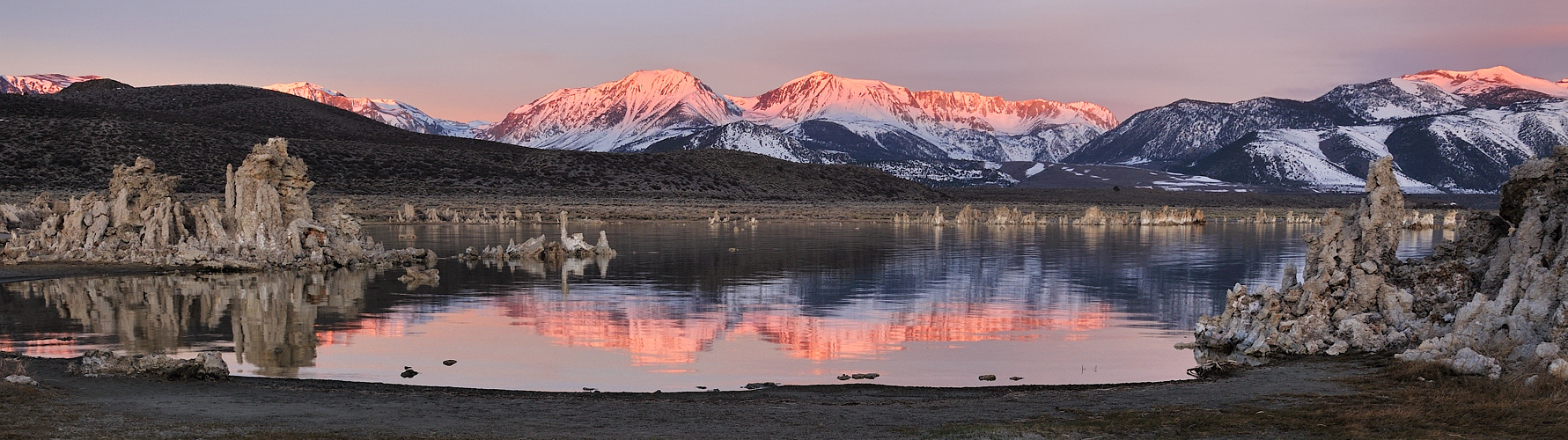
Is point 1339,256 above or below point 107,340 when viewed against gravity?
above

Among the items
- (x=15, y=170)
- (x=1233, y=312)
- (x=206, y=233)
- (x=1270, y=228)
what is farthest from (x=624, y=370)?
(x=15, y=170)

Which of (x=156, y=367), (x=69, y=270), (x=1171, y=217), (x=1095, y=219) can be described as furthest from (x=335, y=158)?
(x=156, y=367)

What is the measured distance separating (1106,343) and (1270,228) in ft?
176

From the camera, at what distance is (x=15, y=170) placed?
83750 mm

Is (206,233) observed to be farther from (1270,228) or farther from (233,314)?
(1270,228)

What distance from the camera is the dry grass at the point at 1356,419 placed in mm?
10258

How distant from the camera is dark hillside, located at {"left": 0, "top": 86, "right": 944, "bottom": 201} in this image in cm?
9342

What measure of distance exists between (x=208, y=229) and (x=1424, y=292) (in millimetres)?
26807

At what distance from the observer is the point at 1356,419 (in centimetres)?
1080

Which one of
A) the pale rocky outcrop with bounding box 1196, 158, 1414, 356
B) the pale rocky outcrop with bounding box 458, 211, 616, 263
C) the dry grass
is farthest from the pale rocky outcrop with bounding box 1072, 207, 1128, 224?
the dry grass

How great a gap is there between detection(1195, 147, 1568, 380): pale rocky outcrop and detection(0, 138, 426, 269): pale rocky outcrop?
2193 centimetres

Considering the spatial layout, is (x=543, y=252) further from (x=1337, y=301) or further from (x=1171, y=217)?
(x=1171, y=217)

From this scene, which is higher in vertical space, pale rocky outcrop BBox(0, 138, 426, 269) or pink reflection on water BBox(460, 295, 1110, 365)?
pale rocky outcrop BBox(0, 138, 426, 269)

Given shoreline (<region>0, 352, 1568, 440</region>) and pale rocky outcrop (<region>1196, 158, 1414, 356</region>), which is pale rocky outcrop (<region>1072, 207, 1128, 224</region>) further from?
shoreline (<region>0, 352, 1568, 440</region>)
